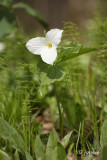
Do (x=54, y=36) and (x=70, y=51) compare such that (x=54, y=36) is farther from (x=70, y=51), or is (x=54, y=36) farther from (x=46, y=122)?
(x=46, y=122)

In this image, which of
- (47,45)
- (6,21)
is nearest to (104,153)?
(47,45)

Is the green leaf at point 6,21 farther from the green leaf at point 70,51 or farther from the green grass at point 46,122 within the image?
the green leaf at point 70,51

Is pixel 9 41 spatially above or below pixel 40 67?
above

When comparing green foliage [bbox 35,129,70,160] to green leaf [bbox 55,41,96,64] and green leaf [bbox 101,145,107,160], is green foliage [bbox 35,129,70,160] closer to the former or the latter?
green leaf [bbox 101,145,107,160]

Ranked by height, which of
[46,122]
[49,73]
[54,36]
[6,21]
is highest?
[6,21]

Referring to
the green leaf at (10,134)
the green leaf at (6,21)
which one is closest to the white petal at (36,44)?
the green leaf at (10,134)

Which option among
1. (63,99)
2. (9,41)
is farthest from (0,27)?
(63,99)

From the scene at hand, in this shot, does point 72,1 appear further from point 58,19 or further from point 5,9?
point 5,9
